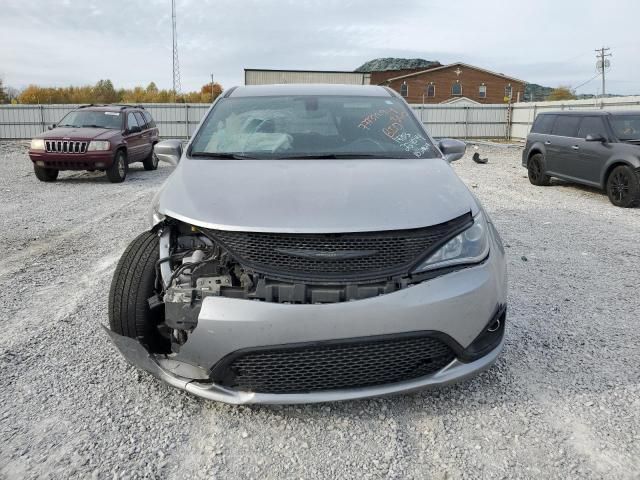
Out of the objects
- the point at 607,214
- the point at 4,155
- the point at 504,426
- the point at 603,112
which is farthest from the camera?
the point at 4,155

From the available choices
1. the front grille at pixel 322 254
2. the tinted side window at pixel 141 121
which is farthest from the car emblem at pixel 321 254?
the tinted side window at pixel 141 121

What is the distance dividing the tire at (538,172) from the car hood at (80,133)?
954 cm

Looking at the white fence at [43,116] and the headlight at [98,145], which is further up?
the white fence at [43,116]

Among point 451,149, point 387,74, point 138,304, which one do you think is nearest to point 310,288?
point 138,304

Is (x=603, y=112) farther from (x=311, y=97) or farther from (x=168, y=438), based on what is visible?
(x=168, y=438)

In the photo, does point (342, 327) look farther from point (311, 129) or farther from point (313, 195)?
point (311, 129)

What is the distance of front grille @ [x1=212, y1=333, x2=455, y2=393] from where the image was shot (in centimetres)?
240

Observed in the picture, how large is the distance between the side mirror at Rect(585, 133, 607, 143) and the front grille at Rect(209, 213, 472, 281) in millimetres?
8982

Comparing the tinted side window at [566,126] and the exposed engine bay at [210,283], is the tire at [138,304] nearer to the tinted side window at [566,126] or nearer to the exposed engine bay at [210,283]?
the exposed engine bay at [210,283]

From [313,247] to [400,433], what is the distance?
3.22 ft

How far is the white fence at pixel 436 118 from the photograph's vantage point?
25.1m

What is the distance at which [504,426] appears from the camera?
2.62 metres

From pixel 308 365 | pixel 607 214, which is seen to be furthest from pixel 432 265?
pixel 607 214

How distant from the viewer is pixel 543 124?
39.5 feet
